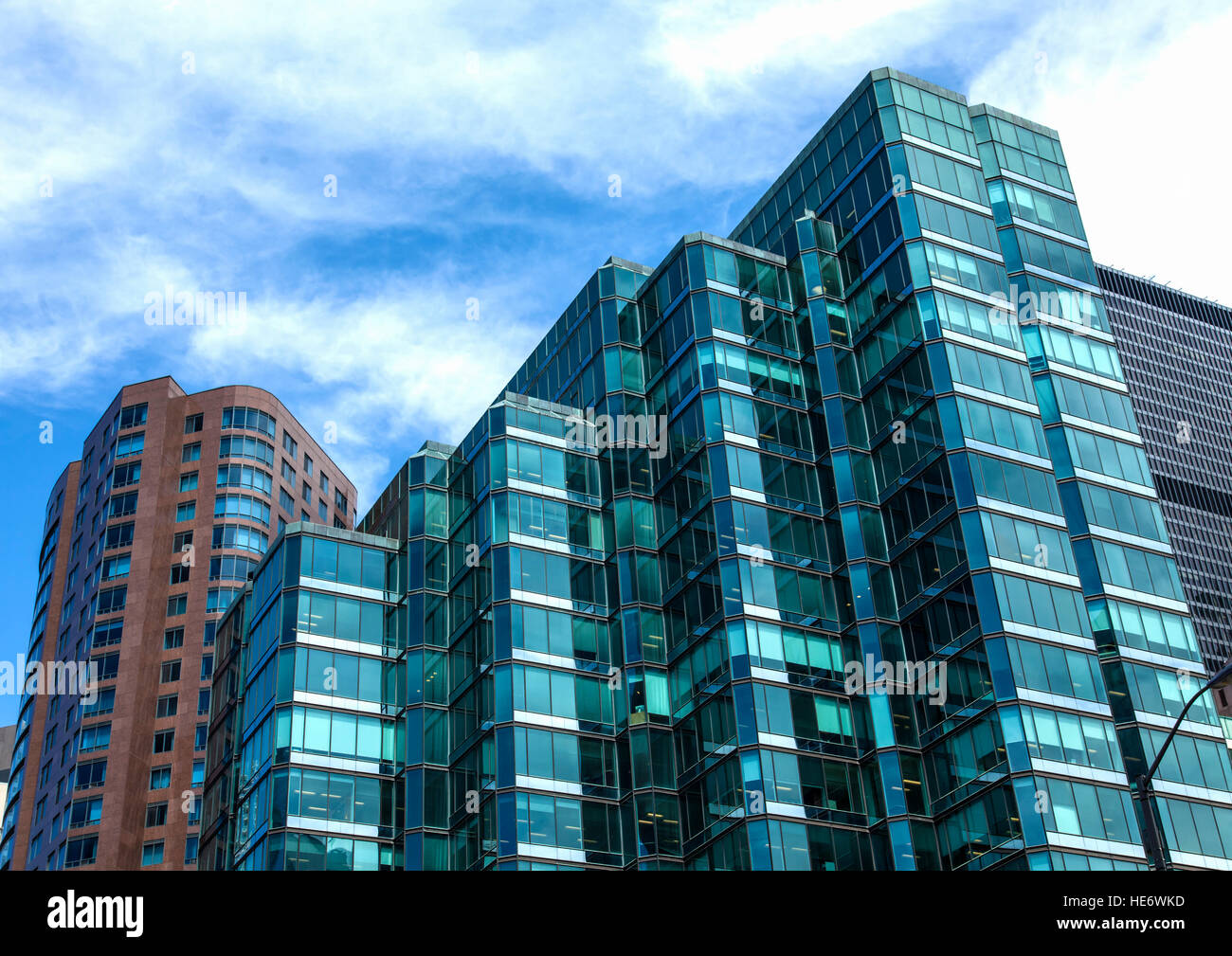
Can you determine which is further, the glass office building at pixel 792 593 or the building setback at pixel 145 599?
the building setback at pixel 145 599

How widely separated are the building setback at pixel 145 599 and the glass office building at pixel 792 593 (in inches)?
1259

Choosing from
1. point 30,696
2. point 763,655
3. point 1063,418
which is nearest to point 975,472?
point 1063,418

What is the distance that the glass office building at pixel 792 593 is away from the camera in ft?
208

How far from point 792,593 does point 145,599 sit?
228ft

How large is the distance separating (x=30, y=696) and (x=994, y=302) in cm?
9815

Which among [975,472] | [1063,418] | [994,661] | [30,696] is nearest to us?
[994,661]

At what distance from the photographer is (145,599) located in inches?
4739

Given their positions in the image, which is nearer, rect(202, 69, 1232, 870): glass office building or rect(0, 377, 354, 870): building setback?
rect(202, 69, 1232, 870): glass office building

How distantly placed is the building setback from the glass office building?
1259 inches

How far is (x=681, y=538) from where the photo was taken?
74125mm

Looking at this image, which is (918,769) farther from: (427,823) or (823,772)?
(427,823)

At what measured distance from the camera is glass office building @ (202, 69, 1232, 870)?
208 ft

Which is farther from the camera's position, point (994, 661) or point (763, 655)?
point (763, 655)
